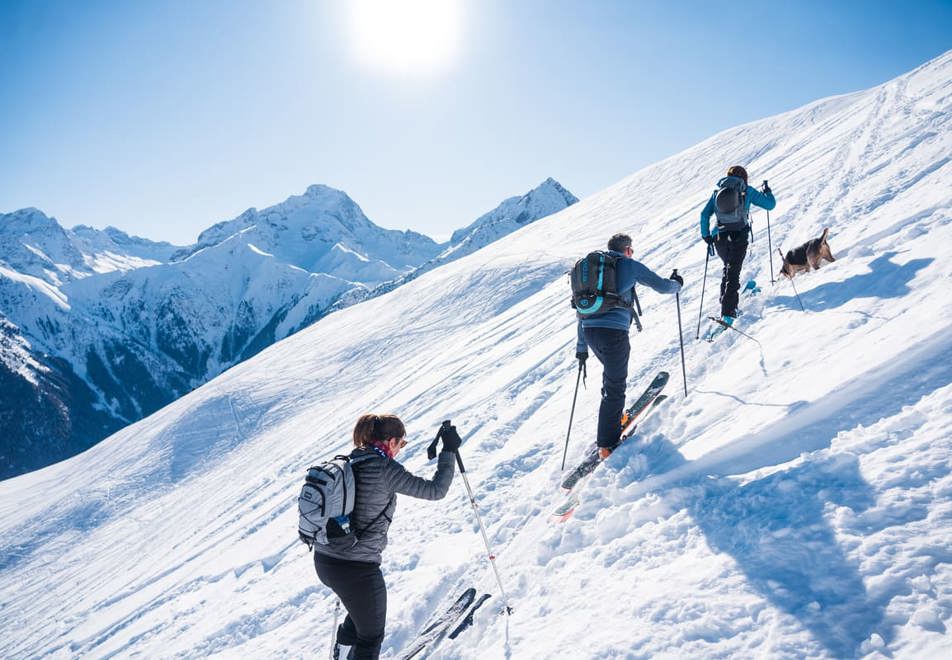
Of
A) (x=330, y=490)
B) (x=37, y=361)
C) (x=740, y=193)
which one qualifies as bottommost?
(x=330, y=490)

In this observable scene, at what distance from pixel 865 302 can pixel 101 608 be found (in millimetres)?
18916

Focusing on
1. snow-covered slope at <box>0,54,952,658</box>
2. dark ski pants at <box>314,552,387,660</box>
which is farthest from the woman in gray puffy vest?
snow-covered slope at <box>0,54,952,658</box>

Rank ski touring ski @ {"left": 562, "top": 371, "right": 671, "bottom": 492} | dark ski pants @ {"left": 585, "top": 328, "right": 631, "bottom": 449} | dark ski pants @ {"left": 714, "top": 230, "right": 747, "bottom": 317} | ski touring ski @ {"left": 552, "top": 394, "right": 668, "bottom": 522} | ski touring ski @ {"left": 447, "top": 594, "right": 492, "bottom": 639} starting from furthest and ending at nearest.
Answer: dark ski pants @ {"left": 714, "top": 230, "right": 747, "bottom": 317}
ski touring ski @ {"left": 562, "top": 371, "right": 671, "bottom": 492}
dark ski pants @ {"left": 585, "top": 328, "right": 631, "bottom": 449}
ski touring ski @ {"left": 552, "top": 394, "right": 668, "bottom": 522}
ski touring ski @ {"left": 447, "top": 594, "right": 492, "bottom": 639}

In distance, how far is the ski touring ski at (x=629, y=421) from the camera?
5965 millimetres

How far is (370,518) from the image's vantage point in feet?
12.5

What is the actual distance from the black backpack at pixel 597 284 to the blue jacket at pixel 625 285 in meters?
0.06

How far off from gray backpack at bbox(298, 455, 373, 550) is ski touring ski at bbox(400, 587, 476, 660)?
6.12 feet

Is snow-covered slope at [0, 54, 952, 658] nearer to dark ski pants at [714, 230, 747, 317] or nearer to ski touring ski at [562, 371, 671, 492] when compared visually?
ski touring ski at [562, 371, 671, 492]

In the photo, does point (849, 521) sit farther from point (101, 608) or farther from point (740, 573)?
point (101, 608)

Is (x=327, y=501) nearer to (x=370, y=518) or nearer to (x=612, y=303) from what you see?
(x=370, y=518)

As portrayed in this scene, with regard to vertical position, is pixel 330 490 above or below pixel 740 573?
above

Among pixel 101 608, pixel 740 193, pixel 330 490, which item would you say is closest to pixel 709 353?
pixel 740 193

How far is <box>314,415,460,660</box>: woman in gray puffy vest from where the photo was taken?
12.3ft

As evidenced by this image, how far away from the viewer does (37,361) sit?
19100cm
